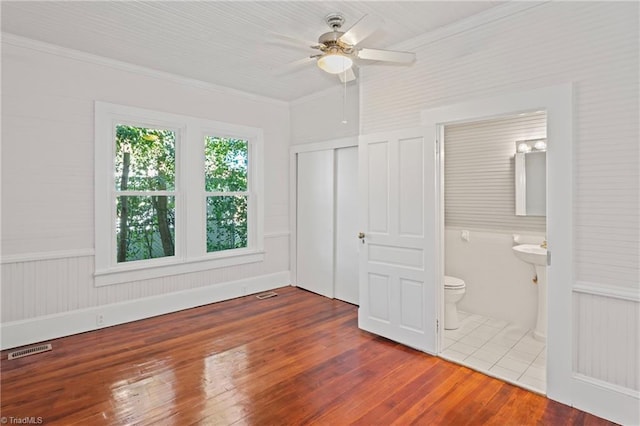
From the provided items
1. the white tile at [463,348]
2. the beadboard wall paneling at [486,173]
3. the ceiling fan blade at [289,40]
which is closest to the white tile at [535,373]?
the white tile at [463,348]

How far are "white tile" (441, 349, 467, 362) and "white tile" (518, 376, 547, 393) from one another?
0.48 meters

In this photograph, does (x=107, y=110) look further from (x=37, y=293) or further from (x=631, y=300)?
(x=631, y=300)

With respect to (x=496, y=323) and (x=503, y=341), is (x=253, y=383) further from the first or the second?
(x=496, y=323)

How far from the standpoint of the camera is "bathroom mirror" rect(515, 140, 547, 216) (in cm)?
360

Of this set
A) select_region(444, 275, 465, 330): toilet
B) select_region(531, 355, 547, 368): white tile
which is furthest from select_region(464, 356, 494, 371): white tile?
select_region(444, 275, 465, 330): toilet

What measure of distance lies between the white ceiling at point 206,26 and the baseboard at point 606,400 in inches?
108

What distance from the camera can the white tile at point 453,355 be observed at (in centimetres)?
305

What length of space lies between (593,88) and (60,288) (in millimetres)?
4815

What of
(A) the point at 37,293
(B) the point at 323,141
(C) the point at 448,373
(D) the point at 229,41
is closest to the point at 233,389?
(C) the point at 448,373

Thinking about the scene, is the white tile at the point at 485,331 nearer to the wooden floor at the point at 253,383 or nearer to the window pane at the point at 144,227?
the wooden floor at the point at 253,383

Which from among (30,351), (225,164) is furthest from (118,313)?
(225,164)

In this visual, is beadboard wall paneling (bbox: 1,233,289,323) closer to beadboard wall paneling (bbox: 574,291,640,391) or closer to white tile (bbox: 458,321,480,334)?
white tile (bbox: 458,321,480,334)

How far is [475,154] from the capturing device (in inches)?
160

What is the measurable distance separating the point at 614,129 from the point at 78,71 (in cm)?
462
